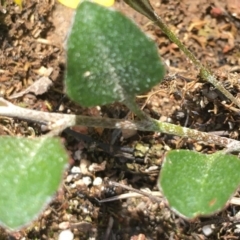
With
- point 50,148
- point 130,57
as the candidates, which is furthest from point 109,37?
point 50,148

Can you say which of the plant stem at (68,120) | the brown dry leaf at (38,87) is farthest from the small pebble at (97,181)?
the plant stem at (68,120)

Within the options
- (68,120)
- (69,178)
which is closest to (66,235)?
(69,178)

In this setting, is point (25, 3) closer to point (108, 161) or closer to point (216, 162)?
point (108, 161)

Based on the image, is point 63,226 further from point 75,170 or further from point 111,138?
point 111,138

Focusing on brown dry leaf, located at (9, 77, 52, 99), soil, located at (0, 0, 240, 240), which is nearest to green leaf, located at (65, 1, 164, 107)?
soil, located at (0, 0, 240, 240)

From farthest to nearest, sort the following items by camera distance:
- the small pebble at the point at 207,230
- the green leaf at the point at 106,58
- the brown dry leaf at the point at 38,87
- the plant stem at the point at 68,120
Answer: the brown dry leaf at the point at 38,87
the small pebble at the point at 207,230
the plant stem at the point at 68,120
the green leaf at the point at 106,58

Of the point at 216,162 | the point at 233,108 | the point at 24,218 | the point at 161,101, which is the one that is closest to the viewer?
the point at 24,218

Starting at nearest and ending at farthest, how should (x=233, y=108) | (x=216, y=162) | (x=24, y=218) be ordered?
(x=24, y=218) → (x=216, y=162) → (x=233, y=108)

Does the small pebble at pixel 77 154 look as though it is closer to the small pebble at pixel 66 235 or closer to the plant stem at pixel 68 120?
the small pebble at pixel 66 235
